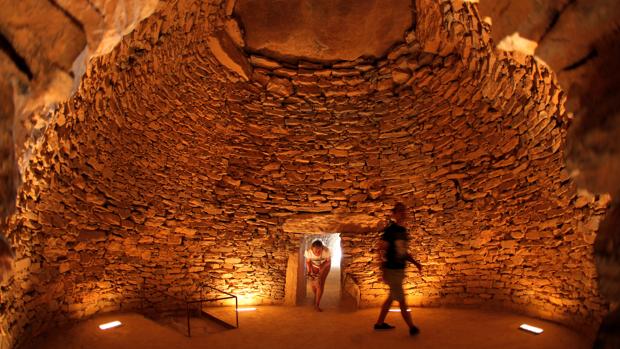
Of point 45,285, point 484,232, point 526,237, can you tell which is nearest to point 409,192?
point 484,232

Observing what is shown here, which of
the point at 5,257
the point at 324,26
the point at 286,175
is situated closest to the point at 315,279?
the point at 286,175

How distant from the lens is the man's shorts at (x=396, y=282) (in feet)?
12.1

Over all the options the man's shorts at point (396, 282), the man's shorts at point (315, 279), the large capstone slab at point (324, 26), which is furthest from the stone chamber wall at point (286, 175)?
the man's shorts at point (396, 282)

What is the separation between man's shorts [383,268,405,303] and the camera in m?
3.69

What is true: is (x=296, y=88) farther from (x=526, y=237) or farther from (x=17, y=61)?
(x=17, y=61)

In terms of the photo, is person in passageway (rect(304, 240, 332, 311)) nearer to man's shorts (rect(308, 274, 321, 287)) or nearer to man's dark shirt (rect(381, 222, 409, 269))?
man's shorts (rect(308, 274, 321, 287))

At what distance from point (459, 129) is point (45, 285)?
5358mm

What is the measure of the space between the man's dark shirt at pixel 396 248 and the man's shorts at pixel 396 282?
51 mm

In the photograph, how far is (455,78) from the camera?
4.95 meters

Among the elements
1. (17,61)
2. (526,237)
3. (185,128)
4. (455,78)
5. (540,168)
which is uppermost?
(455,78)

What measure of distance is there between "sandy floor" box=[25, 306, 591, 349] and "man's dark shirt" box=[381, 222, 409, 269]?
0.79m

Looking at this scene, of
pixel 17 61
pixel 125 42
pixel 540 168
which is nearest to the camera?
pixel 17 61

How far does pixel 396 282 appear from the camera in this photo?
371cm

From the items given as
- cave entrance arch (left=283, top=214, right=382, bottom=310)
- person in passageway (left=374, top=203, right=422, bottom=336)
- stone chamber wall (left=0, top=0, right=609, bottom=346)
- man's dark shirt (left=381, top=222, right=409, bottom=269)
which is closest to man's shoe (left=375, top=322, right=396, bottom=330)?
person in passageway (left=374, top=203, right=422, bottom=336)
